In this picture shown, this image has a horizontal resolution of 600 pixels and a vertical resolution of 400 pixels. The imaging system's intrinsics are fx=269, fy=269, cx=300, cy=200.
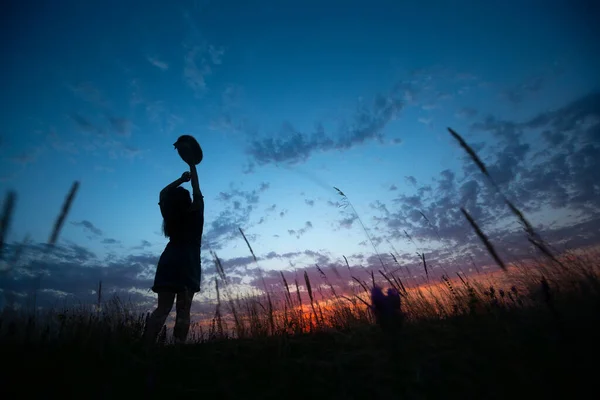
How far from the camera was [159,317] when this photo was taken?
310 cm

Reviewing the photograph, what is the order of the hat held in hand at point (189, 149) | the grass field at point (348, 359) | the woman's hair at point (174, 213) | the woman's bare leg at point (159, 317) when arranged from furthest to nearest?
1. the hat held in hand at point (189, 149)
2. the woman's hair at point (174, 213)
3. the woman's bare leg at point (159, 317)
4. the grass field at point (348, 359)

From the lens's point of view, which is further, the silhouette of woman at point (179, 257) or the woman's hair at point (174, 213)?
the woman's hair at point (174, 213)

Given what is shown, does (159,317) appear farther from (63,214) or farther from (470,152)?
(470,152)

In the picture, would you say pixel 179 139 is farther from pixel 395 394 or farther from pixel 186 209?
pixel 395 394

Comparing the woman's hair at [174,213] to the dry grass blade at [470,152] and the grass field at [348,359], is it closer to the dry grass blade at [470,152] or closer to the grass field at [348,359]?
the grass field at [348,359]

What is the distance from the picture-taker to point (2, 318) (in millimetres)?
2387

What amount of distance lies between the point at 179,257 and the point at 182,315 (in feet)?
2.28

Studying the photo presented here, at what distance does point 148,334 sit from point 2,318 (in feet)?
3.91

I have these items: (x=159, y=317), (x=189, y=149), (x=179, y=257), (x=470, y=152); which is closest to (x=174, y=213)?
(x=179, y=257)

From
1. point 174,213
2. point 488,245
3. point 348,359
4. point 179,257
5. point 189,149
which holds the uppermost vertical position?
point 189,149

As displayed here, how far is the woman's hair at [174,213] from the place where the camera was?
3.58 metres

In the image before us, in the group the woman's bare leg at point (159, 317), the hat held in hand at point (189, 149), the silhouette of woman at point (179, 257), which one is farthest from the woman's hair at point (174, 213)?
the woman's bare leg at point (159, 317)

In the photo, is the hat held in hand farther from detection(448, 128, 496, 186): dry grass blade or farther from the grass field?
detection(448, 128, 496, 186): dry grass blade

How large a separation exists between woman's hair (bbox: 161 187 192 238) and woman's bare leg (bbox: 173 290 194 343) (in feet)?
2.63
